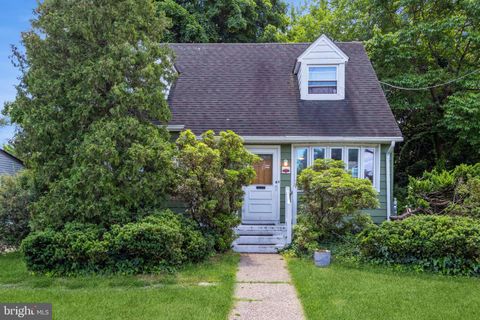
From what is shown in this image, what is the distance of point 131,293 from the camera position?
18.5 feet

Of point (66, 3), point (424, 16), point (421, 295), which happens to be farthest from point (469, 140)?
point (66, 3)

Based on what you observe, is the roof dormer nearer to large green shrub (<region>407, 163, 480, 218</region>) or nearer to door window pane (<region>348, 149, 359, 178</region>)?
door window pane (<region>348, 149, 359, 178</region>)

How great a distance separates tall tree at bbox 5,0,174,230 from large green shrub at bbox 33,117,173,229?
0.06ft

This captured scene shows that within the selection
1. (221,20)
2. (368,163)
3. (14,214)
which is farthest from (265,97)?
(221,20)

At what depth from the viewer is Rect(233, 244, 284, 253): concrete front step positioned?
8.80 meters

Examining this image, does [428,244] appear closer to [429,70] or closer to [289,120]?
[289,120]

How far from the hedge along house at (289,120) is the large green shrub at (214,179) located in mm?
1140

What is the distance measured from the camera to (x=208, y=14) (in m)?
19.7

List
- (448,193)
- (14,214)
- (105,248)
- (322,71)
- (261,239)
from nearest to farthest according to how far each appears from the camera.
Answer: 1. (105,248)
2. (14,214)
3. (261,239)
4. (448,193)
5. (322,71)

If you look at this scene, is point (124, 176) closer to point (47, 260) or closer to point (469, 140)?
point (47, 260)

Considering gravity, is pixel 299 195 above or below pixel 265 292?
above

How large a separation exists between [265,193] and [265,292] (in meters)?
4.57

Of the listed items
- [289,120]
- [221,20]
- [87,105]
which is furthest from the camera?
[221,20]

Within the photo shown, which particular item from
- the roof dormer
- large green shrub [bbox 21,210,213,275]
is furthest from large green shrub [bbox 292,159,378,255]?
the roof dormer
